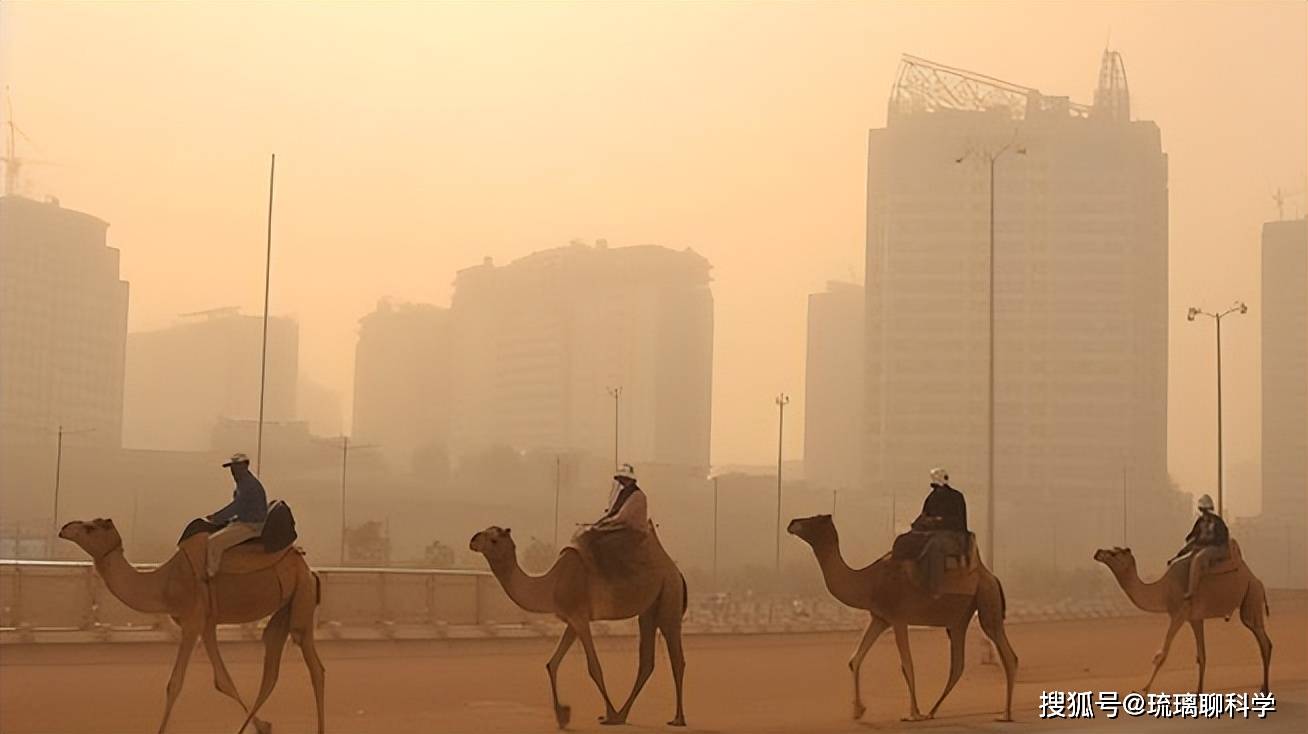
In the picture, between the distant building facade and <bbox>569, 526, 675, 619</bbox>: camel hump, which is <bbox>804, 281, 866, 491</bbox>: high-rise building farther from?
<bbox>569, 526, 675, 619</bbox>: camel hump

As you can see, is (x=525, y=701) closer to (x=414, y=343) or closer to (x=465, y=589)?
(x=465, y=589)

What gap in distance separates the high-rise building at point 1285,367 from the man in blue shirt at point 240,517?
57180 millimetres

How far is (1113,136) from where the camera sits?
68.5 meters

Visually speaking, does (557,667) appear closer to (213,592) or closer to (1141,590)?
(213,592)

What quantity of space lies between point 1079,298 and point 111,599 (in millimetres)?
58064

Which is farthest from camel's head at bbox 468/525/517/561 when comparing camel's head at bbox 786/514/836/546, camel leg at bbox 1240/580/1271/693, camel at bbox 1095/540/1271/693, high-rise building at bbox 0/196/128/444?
high-rise building at bbox 0/196/128/444

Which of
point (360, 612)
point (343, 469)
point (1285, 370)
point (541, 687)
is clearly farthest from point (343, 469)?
point (541, 687)

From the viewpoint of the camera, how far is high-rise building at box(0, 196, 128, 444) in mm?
49938

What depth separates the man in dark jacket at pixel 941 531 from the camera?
18891 millimetres

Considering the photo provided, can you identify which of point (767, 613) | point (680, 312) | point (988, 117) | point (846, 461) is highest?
point (988, 117)

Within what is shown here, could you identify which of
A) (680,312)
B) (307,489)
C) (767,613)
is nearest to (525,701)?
(767,613)

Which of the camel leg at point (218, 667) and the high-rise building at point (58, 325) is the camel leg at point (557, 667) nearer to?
the camel leg at point (218, 667)

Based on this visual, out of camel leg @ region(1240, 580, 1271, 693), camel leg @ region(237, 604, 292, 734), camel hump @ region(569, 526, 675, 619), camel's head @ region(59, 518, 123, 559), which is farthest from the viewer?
camel leg @ region(1240, 580, 1271, 693)

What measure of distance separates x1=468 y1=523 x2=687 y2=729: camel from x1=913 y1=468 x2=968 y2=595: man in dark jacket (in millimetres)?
3048
